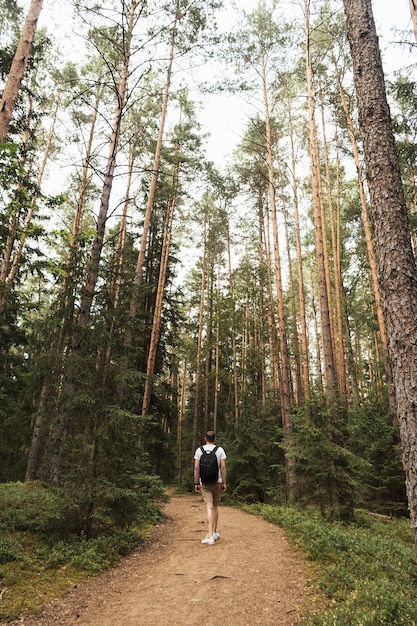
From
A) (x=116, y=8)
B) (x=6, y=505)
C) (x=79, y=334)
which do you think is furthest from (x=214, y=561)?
(x=116, y=8)

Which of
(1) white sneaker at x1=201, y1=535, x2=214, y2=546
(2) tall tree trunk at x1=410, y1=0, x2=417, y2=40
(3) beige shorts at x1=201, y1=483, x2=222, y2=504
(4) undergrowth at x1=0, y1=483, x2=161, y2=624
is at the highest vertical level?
(2) tall tree trunk at x1=410, y1=0, x2=417, y2=40

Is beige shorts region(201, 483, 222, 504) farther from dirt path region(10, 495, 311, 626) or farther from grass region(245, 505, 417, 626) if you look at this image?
grass region(245, 505, 417, 626)

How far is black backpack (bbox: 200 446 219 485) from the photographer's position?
6137 mm

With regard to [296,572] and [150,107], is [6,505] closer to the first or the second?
[296,572]

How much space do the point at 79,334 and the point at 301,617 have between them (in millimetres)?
5307

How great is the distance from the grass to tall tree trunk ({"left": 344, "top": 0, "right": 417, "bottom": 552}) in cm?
77

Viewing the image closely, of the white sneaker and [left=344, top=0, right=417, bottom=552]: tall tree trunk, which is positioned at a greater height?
[left=344, top=0, right=417, bottom=552]: tall tree trunk

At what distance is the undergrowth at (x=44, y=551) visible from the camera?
380 centimetres

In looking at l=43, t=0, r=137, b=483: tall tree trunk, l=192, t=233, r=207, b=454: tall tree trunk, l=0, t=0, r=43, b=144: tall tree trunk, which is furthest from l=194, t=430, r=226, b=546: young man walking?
l=192, t=233, r=207, b=454: tall tree trunk

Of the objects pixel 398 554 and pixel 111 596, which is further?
pixel 398 554

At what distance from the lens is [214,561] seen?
5.02 m

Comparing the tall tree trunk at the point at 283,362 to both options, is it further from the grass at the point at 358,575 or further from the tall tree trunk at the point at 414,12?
the tall tree trunk at the point at 414,12

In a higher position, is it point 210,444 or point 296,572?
point 210,444

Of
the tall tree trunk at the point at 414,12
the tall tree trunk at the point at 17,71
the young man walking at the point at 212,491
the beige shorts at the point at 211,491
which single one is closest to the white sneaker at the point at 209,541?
the young man walking at the point at 212,491
